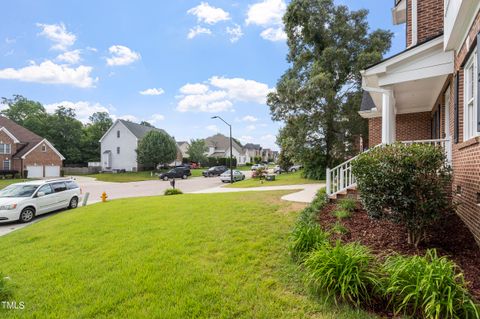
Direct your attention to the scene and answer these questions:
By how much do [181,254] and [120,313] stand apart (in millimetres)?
1680

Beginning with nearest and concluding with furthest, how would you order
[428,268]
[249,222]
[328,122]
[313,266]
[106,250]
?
[428,268] → [313,266] → [106,250] → [249,222] → [328,122]

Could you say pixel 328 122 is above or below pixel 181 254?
above

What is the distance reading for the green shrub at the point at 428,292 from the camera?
2.73 metres

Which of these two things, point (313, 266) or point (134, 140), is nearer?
point (313, 266)

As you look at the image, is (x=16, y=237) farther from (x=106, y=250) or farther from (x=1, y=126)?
(x=1, y=126)

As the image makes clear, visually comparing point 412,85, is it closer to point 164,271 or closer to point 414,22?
point 414,22

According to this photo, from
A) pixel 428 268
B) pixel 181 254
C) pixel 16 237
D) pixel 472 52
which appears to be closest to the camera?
pixel 428 268

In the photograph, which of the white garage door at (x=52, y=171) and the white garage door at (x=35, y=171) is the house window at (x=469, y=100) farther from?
the white garage door at (x=52, y=171)

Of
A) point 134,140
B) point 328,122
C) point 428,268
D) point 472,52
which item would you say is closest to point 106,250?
→ point 428,268

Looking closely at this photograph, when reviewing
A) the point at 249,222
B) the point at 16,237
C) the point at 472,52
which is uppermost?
the point at 472,52

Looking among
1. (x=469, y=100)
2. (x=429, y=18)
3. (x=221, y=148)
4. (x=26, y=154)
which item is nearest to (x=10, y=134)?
(x=26, y=154)

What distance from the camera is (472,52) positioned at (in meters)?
4.49

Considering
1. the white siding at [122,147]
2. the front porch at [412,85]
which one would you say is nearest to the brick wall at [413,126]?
the front porch at [412,85]

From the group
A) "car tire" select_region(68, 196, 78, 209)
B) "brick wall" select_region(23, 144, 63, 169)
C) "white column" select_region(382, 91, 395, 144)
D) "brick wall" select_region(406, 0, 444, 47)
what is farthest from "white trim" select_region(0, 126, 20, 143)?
"brick wall" select_region(406, 0, 444, 47)
